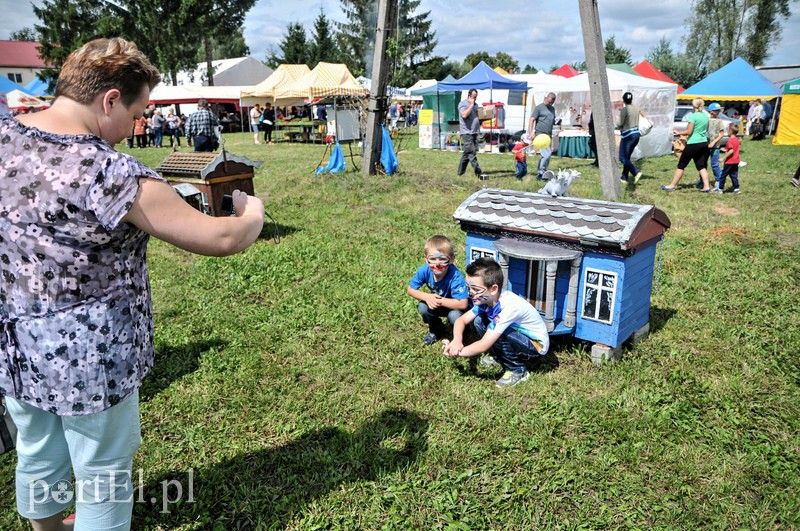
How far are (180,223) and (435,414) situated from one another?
7.29 ft

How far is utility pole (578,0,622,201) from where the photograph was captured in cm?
843

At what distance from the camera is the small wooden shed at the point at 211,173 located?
672 cm

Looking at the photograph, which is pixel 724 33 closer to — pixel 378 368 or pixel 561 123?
pixel 561 123

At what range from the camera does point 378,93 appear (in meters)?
11.1

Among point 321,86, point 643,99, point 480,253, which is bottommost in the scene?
point 480,253

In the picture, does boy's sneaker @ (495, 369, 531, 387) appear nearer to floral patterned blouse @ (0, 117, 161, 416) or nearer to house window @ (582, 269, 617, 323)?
house window @ (582, 269, 617, 323)

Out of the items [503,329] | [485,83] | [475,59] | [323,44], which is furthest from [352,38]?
[503,329]

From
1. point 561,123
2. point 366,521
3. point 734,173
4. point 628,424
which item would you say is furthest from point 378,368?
point 561,123

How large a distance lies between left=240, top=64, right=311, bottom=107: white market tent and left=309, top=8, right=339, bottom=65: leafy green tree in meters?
27.0

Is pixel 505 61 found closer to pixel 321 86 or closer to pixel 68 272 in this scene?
pixel 321 86

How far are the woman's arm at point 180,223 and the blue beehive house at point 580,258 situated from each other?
249 cm

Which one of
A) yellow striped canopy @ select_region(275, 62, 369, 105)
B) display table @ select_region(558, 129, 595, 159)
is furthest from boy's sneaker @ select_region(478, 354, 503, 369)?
yellow striped canopy @ select_region(275, 62, 369, 105)

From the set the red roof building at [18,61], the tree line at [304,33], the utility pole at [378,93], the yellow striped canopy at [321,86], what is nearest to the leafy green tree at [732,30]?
the tree line at [304,33]

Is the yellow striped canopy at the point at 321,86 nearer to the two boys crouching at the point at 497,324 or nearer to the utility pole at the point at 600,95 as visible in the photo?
the utility pole at the point at 600,95
